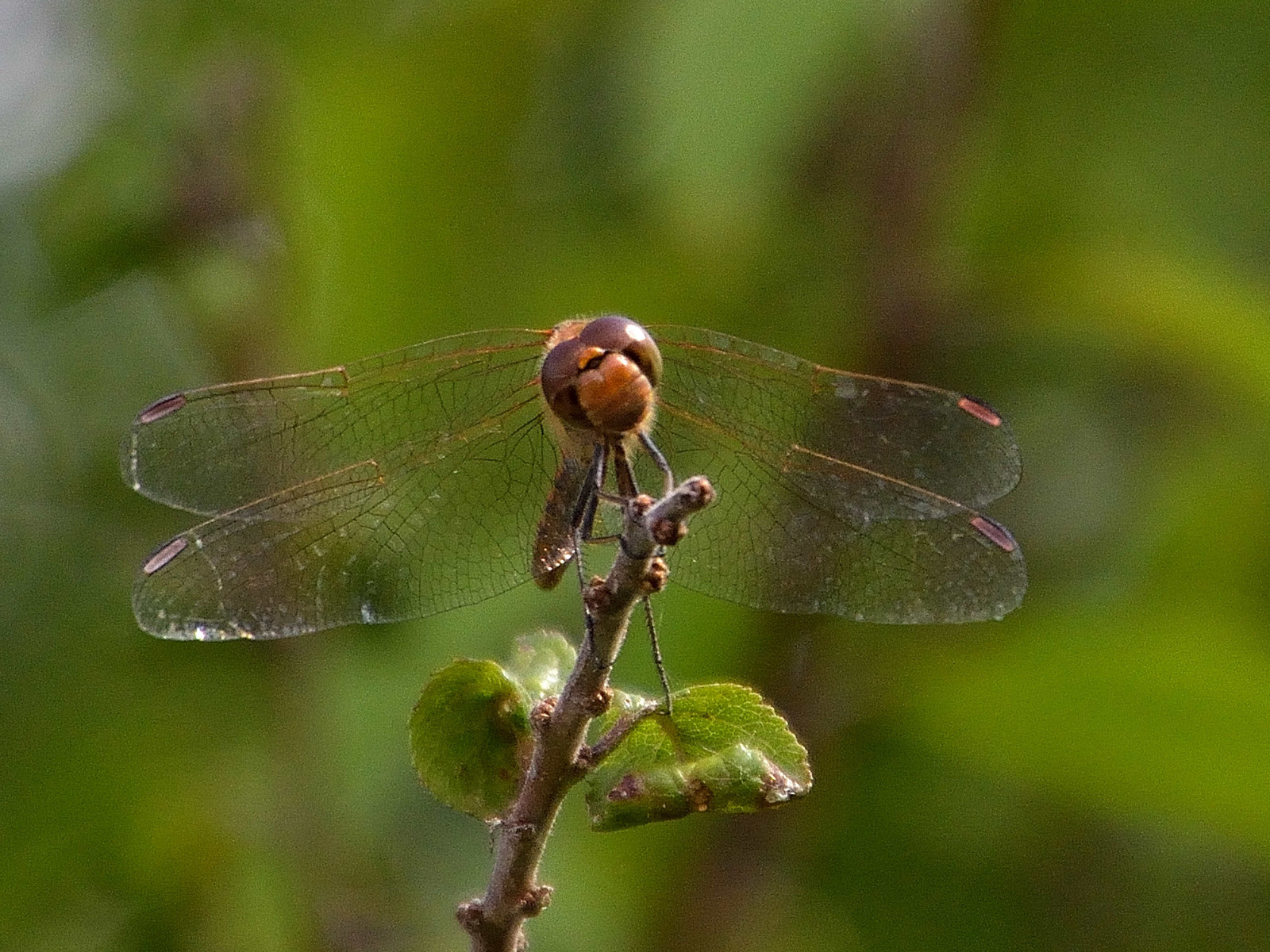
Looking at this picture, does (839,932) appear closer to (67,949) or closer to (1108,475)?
(1108,475)

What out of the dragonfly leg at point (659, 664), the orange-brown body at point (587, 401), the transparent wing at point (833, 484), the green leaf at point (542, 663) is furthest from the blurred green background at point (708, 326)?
→ the green leaf at point (542, 663)

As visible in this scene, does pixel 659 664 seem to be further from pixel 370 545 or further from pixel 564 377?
pixel 370 545

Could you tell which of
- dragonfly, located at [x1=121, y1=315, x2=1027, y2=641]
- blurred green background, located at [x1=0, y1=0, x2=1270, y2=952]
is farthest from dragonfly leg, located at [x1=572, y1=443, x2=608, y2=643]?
blurred green background, located at [x1=0, y1=0, x2=1270, y2=952]

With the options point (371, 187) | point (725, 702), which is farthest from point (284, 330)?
point (725, 702)

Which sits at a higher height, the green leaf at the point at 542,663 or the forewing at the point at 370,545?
the green leaf at the point at 542,663

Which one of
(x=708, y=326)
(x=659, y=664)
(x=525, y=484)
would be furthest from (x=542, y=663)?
(x=708, y=326)

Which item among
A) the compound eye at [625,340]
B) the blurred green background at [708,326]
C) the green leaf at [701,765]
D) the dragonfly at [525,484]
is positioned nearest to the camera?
the green leaf at [701,765]

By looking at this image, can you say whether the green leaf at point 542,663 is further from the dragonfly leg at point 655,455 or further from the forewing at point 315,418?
the forewing at point 315,418
